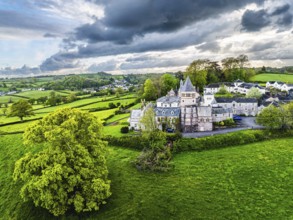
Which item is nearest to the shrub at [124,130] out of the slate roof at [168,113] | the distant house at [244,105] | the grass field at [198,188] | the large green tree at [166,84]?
the slate roof at [168,113]

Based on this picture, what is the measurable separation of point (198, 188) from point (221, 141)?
1834cm

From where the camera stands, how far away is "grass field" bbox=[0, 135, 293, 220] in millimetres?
30297

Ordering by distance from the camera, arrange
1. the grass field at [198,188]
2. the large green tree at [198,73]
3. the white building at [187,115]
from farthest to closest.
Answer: the large green tree at [198,73], the white building at [187,115], the grass field at [198,188]

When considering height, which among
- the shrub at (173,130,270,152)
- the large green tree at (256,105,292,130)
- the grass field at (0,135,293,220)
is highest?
the large green tree at (256,105,292,130)

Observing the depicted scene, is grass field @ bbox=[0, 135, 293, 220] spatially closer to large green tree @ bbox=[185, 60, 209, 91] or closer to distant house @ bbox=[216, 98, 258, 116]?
distant house @ bbox=[216, 98, 258, 116]

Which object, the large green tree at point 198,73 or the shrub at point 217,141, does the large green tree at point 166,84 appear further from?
the shrub at point 217,141

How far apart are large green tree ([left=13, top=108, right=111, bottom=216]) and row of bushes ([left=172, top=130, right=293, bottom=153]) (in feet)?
72.8

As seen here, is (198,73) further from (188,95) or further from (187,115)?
(187,115)

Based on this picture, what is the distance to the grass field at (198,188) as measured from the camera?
3030 centimetres

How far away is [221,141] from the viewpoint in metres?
51.1

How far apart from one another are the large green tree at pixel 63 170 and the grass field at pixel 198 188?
8.94 feet

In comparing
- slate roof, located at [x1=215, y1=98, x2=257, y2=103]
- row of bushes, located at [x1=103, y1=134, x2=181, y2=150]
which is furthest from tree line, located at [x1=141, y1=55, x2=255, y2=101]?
row of bushes, located at [x1=103, y1=134, x2=181, y2=150]

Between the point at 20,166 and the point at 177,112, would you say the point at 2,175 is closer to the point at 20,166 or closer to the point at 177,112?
the point at 20,166

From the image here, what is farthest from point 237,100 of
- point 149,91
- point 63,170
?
point 63,170
